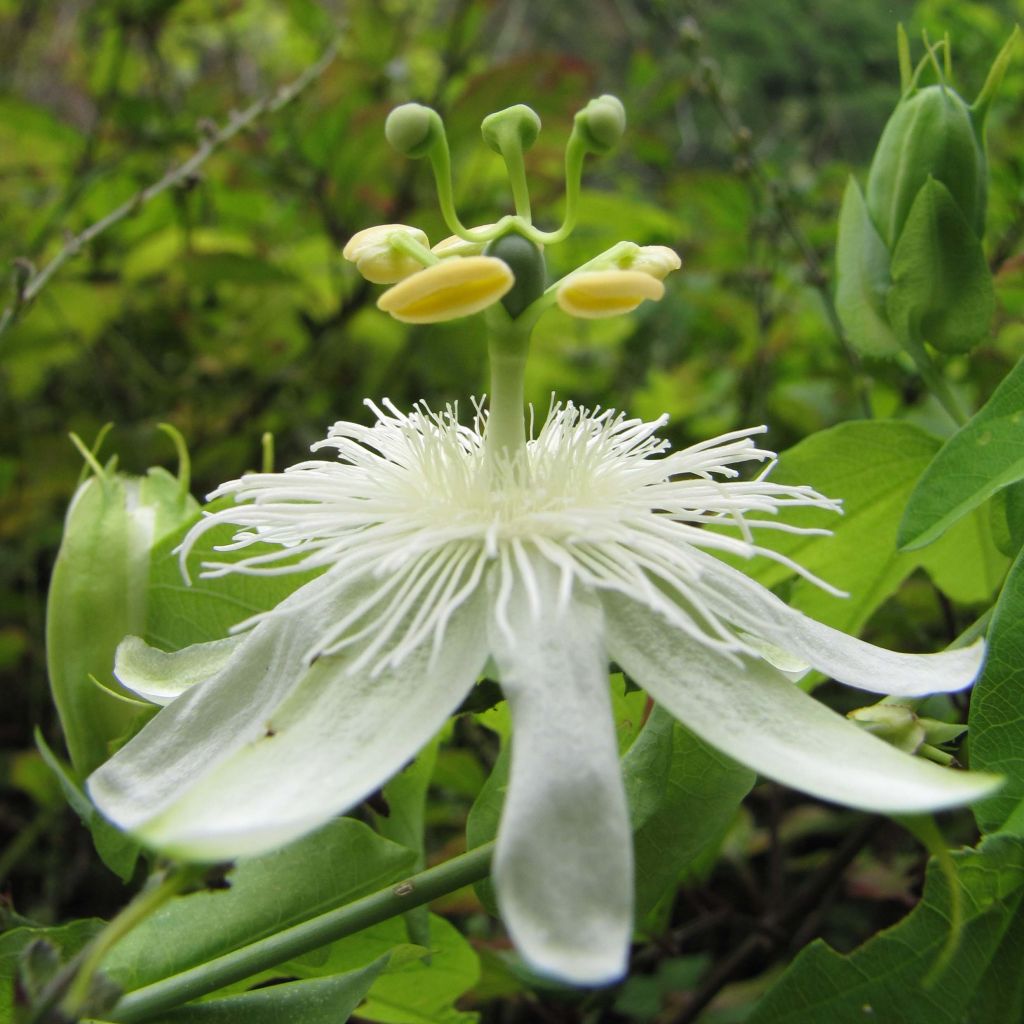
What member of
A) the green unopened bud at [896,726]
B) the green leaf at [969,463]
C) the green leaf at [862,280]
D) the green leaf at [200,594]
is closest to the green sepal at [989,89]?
A: the green leaf at [862,280]

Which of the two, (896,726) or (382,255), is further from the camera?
(382,255)

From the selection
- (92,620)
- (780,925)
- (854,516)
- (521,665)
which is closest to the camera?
(521,665)

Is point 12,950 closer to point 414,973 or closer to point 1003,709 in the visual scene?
point 414,973

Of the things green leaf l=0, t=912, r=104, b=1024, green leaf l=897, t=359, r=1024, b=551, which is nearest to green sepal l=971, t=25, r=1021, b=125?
green leaf l=897, t=359, r=1024, b=551

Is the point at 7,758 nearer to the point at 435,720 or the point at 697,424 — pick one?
the point at 697,424

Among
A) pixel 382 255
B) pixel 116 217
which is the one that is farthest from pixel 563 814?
pixel 116 217

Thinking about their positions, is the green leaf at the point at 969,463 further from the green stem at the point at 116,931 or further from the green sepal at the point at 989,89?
the green stem at the point at 116,931

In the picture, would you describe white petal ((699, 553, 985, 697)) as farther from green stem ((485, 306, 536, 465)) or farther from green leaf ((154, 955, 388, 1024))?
green leaf ((154, 955, 388, 1024))
